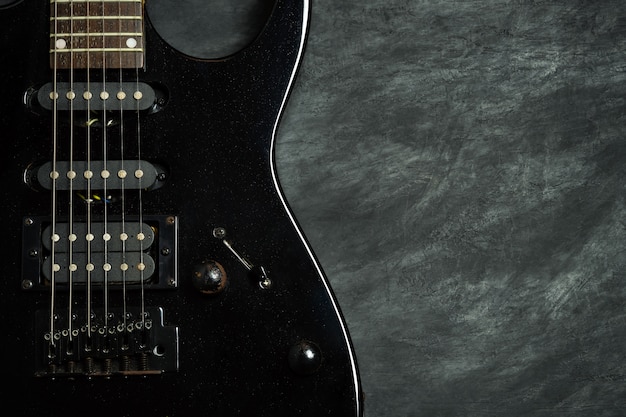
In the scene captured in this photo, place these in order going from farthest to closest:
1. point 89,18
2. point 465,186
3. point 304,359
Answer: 1. point 465,186
2. point 89,18
3. point 304,359

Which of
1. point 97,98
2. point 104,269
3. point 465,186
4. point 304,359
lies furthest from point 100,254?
point 465,186

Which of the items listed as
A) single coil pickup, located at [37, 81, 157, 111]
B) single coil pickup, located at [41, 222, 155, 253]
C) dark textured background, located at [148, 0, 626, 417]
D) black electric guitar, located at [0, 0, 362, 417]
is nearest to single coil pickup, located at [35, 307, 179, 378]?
black electric guitar, located at [0, 0, 362, 417]

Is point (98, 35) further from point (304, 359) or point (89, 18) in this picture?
point (304, 359)

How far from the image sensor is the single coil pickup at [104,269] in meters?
1.38

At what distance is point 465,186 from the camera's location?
6.47 feet

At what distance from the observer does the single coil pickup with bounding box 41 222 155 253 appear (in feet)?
4.56

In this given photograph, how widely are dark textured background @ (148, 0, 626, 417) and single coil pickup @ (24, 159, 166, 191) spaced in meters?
0.64

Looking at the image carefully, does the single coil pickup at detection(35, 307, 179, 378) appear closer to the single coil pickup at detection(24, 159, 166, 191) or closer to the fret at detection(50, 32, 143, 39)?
the single coil pickup at detection(24, 159, 166, 191)

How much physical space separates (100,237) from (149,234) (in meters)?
0.10

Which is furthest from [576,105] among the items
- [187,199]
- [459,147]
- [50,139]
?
[50,139]

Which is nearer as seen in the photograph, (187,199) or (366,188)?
(187,199)

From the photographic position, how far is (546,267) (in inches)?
76.8

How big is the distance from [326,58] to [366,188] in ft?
1.26

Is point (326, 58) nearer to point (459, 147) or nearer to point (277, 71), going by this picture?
point (459, 147)
